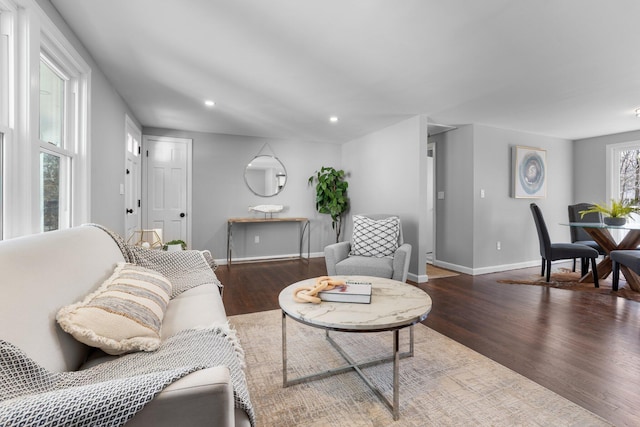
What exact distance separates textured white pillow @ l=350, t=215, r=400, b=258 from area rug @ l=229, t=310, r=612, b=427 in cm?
122

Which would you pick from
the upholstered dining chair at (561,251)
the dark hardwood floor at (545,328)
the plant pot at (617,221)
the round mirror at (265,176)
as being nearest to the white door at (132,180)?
the dark hardwood floor at (545,328)

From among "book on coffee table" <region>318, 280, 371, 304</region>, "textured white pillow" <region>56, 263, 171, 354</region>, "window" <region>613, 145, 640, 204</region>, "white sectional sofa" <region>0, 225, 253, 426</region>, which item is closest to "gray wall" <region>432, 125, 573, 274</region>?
"window" <region>613, 145, 640, 204</region>

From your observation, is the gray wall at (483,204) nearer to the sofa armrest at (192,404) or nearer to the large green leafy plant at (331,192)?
the large green leafy plant at (331,192)

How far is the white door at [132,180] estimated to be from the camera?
12.1 feet

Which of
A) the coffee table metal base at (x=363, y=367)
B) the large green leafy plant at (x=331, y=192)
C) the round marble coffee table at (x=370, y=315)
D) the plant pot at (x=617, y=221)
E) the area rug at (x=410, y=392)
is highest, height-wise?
the large green leafy plant at (x=331, y=192)

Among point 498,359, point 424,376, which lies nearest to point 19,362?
point 424,376

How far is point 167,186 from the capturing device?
4707 mm

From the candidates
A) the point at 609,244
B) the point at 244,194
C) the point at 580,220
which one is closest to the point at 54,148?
the point at 244,194

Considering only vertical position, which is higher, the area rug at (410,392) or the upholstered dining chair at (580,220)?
the upholstered dining chair at (580,220)

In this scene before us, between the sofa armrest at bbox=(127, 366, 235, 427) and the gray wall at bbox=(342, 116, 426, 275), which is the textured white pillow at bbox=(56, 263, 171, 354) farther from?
the gray wall at bbox=(342, 116, 426, 275)

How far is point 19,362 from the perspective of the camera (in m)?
0.74

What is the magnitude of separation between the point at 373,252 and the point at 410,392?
5.85ft

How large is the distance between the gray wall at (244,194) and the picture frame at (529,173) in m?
2.86

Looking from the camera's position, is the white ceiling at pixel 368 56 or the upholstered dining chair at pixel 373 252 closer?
the white ceiling at pixel 368 56
